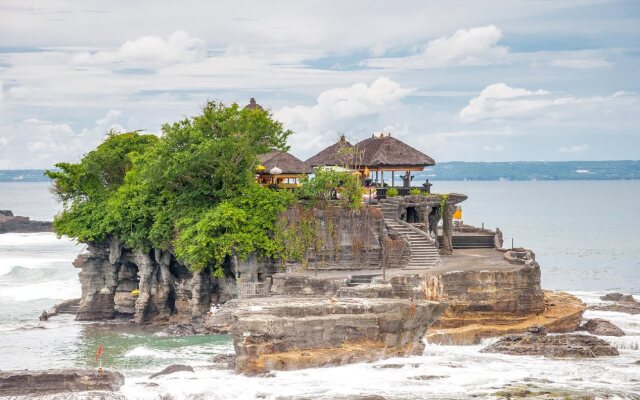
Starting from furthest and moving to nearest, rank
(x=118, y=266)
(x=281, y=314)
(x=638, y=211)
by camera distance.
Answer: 1. (x=638, y=211)
2. (x=118, y=266)
3. (x=281, y=314)

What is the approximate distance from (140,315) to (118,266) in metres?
4.55

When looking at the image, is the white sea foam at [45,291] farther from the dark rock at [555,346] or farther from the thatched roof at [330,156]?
the dark rock at [555,346]

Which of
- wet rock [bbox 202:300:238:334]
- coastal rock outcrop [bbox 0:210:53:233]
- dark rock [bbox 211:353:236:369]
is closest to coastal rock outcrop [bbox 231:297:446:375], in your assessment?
dark rock [bbox 211:353:236:369]

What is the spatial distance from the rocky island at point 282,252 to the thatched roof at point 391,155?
0.08 m

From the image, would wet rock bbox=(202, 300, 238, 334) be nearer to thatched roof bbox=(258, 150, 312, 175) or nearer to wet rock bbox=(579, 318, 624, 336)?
thatched roof bbox=(258, 150, 312, 175)

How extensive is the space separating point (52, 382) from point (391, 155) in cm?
2290

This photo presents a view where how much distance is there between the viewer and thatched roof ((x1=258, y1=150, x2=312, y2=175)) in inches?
2152

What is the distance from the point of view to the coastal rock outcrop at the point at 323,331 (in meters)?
39.9

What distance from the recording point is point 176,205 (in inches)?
2120

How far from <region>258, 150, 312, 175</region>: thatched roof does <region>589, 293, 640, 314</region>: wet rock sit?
654 inches

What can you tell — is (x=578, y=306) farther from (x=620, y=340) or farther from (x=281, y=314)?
(x=281, y=314)

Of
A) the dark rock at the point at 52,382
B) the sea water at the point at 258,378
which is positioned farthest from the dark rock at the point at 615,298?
the dark rock at the point at 52,382

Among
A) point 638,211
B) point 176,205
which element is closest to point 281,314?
point 176,205

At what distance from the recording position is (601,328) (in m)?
48.8
